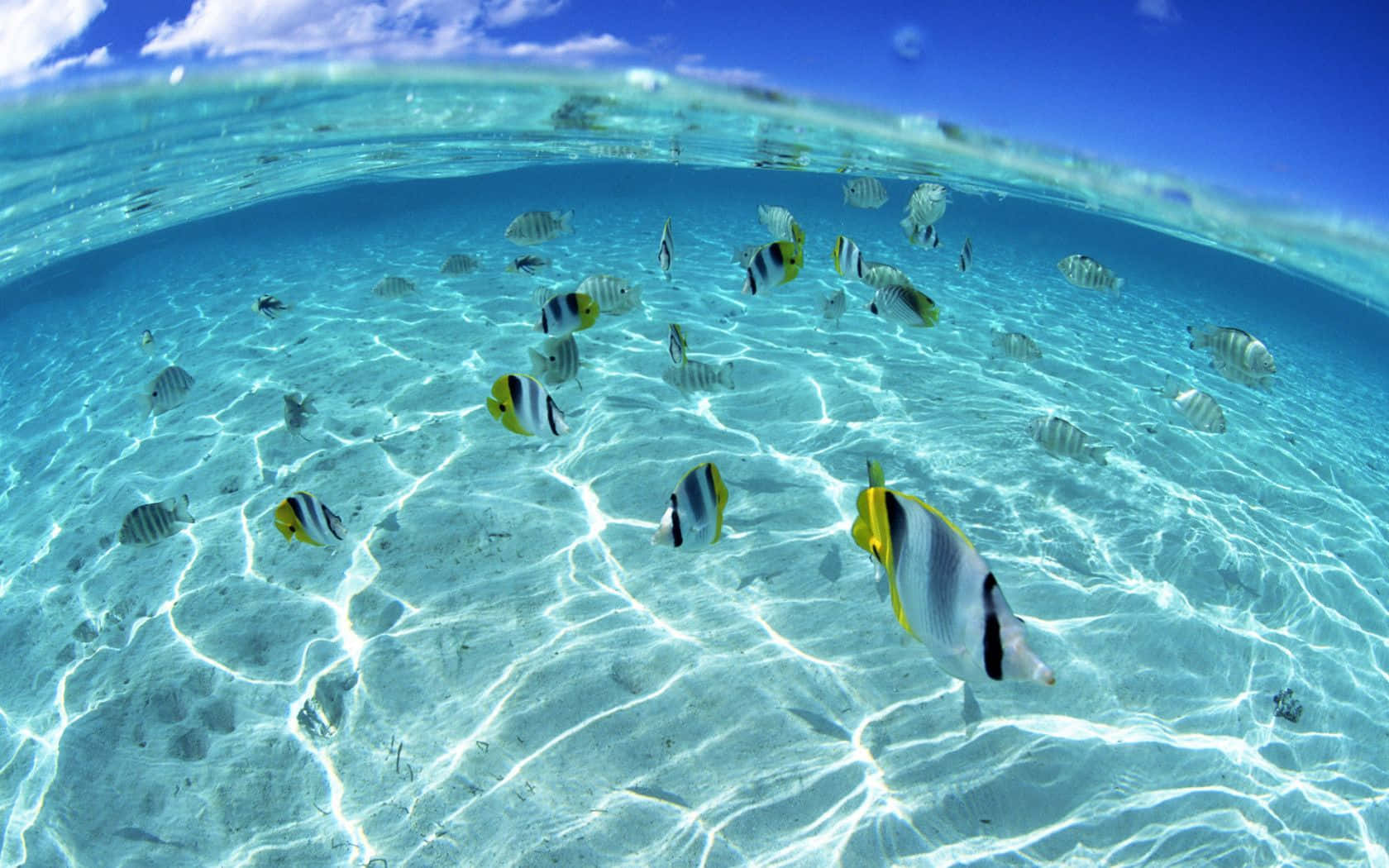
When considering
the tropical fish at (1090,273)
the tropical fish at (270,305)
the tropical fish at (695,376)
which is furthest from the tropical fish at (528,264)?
the tropical fish at (1090,273)

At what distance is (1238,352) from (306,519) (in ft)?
26.0

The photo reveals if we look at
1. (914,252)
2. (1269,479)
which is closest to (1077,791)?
(1269,479)

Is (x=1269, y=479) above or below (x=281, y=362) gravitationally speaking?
above

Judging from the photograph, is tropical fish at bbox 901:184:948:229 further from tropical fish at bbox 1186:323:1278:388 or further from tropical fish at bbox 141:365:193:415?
tropical fish at bbox 141:365:193:415

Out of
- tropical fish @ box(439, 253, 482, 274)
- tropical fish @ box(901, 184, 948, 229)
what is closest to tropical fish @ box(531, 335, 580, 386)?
tropical fish @ box(901, 184, 948, 229)

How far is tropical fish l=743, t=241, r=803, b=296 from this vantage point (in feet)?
15.7

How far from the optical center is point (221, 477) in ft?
24.6

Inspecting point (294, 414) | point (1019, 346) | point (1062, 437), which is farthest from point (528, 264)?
point (1062, 437)

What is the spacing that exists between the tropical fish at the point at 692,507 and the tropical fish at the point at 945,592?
1.56 m

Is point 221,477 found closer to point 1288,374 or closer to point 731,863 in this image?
point 731,863

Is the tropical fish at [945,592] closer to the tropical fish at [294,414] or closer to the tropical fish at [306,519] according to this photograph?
the tropical fish at [306,519]

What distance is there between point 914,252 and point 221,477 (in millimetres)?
25135

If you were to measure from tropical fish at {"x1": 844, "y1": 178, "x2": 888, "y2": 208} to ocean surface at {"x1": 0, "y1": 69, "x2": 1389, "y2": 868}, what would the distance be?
2.45 m

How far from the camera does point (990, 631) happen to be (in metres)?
1.34
